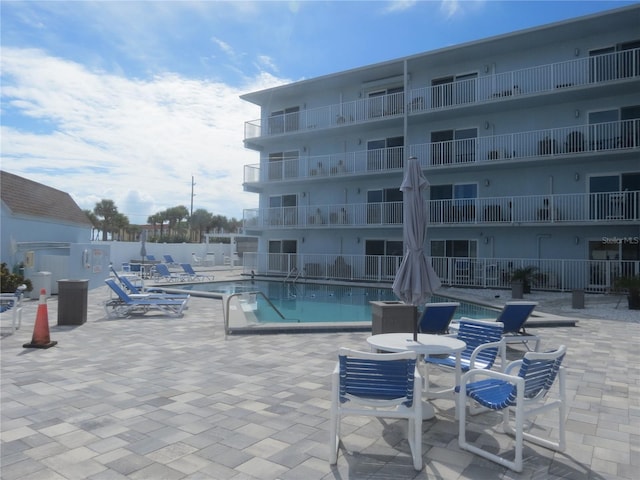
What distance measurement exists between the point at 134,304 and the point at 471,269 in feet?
44.8

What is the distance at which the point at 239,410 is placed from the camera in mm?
4379

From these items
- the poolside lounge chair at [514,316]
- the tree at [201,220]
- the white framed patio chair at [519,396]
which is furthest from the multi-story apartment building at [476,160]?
the tree at [201,220]

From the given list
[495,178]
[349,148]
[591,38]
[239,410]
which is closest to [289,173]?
[349,148]

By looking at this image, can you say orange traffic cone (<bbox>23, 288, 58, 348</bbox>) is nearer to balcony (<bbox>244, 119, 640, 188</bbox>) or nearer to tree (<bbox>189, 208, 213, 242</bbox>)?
balcony (<bbox>244, 119, 640, 188</bbox>)

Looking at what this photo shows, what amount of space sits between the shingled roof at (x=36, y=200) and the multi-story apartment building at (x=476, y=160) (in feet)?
29.4

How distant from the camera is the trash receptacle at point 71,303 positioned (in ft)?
30.0

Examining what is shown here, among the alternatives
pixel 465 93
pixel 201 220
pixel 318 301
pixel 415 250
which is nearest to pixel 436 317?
pixel 415 250

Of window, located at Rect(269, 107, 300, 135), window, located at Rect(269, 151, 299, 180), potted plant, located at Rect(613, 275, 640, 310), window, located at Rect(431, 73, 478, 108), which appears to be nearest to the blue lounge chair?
potted plant, located at Rect(613, 275, 640, 310)

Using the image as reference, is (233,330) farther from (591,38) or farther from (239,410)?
(591,38)

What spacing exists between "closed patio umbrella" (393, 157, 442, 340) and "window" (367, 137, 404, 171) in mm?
16314

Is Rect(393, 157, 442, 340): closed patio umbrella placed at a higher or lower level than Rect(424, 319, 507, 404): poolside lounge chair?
higher

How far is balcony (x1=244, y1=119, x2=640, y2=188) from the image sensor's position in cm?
1686

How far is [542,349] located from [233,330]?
213 inches

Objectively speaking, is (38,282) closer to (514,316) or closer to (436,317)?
(436,317)
